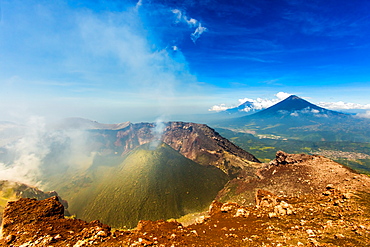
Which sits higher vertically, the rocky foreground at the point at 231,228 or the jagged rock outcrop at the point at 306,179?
the rocky foreground at the point at 231,228

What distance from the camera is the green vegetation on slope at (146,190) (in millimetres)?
68062

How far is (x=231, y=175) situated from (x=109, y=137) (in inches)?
6026

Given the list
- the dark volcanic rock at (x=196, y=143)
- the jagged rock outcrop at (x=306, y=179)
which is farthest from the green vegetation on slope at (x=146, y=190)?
the jagged rock outcrop at (x=306, y=179)

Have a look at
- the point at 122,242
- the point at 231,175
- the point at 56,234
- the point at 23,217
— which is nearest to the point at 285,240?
the point at 122,242

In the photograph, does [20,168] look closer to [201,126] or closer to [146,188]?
[146,188]

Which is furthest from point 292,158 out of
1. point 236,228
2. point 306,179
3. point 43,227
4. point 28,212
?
point 28,212

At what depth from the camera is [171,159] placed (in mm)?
112625

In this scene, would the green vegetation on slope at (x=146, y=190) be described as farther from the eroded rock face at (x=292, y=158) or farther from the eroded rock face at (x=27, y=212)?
the eroded rock face at (x=27, y=212)

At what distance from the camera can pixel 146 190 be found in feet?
266

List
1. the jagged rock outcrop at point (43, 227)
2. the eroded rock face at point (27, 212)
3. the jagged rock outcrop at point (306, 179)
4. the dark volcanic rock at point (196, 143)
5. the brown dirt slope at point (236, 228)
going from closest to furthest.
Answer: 1. the brown dirt slope at point (236, 228)
2. the jagged rock outcrop at point (43, 227)
3. the eroded rock face at point (27, 212)
4. the jagged rock outcrop at point (306, 179)
5. the dark volcanic rock at point (196, 143)

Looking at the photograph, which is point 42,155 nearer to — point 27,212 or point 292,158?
point 27,212

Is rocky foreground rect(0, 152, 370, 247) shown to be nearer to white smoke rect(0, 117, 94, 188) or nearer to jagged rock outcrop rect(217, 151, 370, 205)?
jagged rock outcrop rect(217, 151, 370, 205)

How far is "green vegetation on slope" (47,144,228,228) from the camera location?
68.1 metres

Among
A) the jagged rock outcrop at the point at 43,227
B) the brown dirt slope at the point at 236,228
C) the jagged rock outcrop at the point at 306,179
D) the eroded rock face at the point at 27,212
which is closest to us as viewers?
the brown dirt slope at the point at 236,228
